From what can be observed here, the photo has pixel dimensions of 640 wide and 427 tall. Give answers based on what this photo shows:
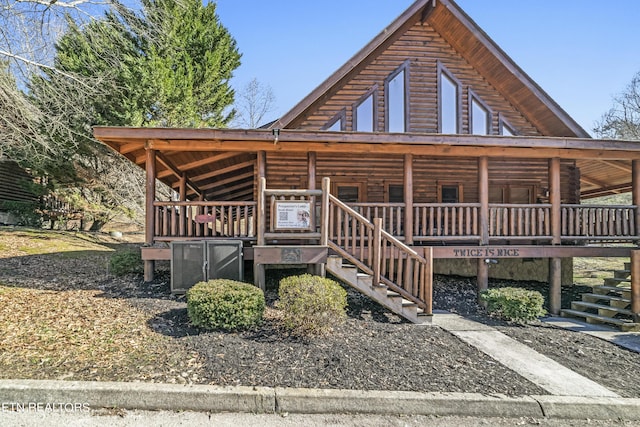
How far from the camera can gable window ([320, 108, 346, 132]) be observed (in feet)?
38.1

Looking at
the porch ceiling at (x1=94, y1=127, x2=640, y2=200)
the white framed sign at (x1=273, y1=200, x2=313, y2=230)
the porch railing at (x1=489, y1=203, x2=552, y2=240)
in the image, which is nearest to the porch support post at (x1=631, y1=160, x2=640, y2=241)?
the porch ceiling at (x1=94, y1=127, x2=640, y2=200)

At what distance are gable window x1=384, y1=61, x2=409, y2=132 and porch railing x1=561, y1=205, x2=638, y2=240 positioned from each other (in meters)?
5.31

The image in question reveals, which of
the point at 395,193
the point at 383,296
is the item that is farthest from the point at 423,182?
the point at 383,296

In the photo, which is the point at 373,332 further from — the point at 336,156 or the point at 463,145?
the point at 336,156

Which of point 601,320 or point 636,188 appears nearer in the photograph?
point 601,320

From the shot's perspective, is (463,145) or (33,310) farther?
(463,145)

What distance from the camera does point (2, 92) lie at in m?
9.33

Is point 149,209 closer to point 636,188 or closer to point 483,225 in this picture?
point 483,225

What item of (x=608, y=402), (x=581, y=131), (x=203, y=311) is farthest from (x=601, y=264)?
(x=203, y=311)

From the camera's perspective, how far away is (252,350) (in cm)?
520

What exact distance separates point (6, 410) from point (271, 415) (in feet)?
9.52

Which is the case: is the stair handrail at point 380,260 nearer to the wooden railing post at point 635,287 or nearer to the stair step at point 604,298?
the wooden railing post at point 635,287

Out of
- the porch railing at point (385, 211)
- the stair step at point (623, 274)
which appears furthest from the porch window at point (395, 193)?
the stair step at point (623, 274)

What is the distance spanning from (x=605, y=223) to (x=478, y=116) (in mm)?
4866
